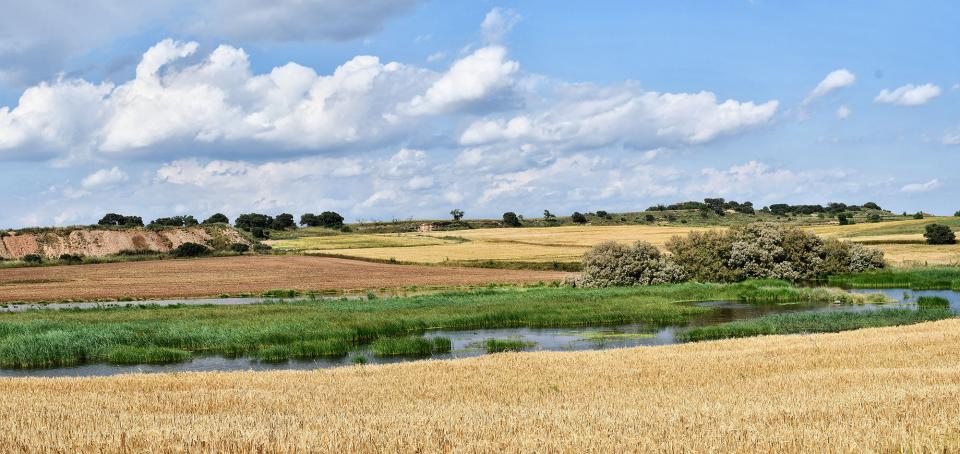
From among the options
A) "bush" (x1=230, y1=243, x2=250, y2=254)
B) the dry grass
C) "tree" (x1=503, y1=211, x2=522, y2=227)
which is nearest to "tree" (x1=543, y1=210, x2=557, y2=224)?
"tree" (x1=503, y1=211, x2=522, y2=227)

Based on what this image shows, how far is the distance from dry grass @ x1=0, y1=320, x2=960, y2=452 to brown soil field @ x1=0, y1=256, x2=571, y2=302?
44.6m

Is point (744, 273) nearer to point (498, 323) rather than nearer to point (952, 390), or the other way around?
point (498, 323)

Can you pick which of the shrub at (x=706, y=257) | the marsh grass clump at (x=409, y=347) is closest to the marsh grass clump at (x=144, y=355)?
the marsh grass clump at (x=409, y=347)

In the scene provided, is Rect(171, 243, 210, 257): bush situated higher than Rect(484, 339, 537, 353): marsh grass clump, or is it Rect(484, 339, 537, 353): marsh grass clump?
Rect(171, 243, 210, 257): bush

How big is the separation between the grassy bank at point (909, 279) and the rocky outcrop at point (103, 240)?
268 ft

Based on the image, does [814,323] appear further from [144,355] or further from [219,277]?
[219,277]

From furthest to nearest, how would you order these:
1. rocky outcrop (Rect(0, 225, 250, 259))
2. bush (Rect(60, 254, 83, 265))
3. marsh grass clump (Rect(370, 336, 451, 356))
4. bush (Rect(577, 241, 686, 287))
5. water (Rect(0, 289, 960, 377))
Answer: rocky outcrop (Rect(0, 225, 250, 259)), bush (Rect(60, 254, 83, 265)), bush (Rect(577, 241, 686, 287)), marsh grass clump (Rect(370, 336, 451, 356)), water (Rect(0, 289, 960, 377))

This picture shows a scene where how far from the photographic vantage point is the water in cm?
2952

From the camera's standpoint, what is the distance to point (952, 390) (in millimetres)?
12859

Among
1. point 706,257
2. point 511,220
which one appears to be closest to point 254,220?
point 511,220

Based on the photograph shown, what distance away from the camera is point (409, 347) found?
1288 inches

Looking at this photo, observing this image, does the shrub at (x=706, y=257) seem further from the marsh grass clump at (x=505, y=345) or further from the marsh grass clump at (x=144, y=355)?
the marsh grass clump at (x=144, y=355)

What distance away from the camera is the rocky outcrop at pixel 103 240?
333ft

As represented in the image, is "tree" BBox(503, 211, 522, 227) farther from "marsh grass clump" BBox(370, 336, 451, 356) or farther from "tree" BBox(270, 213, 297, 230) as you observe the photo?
"marsh grass clump" BBox(370, 336, 451, 356)
